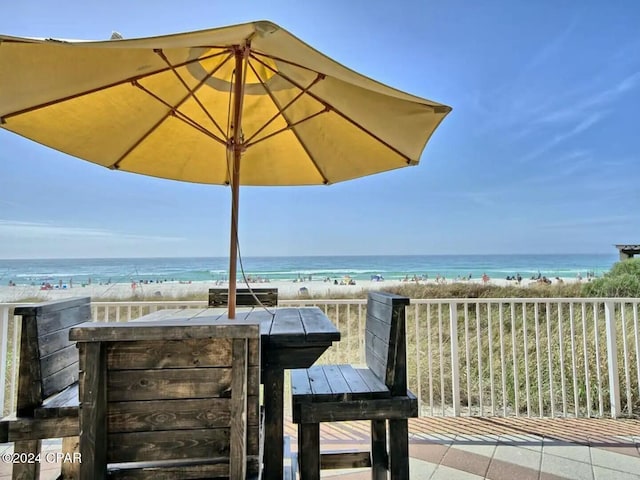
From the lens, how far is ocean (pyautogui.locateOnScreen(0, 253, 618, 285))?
22.3 m

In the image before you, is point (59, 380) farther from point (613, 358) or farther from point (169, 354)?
point (613, 358)

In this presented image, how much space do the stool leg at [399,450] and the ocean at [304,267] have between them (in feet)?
64.1

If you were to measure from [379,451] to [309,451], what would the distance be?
44 centimetres

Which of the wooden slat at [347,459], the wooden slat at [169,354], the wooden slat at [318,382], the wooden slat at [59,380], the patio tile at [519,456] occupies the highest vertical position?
the wooden slat at [169,354]

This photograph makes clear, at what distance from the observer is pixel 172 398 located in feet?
3.38

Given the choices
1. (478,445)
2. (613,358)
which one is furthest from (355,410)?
(613,358)

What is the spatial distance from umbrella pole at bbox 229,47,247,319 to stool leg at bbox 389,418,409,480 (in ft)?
2.96

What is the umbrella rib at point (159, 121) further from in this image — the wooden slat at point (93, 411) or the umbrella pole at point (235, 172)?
the wooden slat at point (93, 411)

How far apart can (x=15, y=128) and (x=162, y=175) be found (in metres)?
0.83

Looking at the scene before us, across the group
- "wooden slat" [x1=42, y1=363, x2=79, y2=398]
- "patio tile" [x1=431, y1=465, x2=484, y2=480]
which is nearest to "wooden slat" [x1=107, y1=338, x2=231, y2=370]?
"wooden slat" [x1=42, y1=363, x2=79, y2=398]

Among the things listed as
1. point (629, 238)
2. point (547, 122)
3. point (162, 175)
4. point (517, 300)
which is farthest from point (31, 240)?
point (629, 238)

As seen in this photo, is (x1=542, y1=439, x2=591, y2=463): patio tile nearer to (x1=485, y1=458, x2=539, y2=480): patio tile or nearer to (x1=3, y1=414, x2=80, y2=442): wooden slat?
(x1=485, y1=458, x2=539, y2=480): patio tile

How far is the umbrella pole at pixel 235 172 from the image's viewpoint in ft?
4.96

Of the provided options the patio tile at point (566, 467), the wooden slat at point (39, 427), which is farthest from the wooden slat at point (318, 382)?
the patio tile at point (566, 467)
